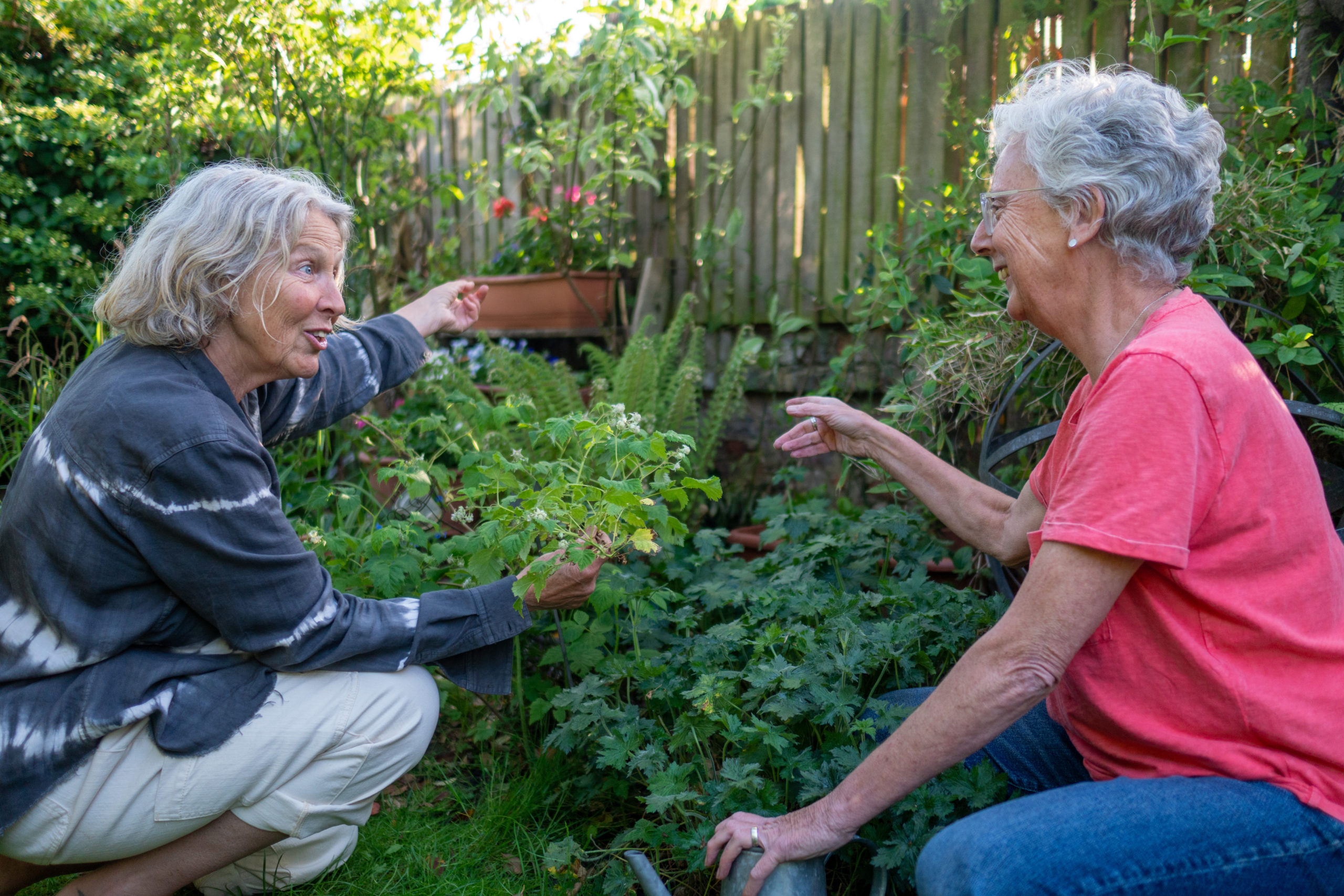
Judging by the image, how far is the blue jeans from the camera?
4.32 feet

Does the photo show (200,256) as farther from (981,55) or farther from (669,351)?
(981,55)

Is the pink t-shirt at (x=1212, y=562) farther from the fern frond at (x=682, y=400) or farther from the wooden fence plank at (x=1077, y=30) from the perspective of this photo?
the wooden fence plank at (x=1077, y=30)

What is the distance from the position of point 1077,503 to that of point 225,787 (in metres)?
1.61

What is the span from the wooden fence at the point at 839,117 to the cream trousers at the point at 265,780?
273 cm

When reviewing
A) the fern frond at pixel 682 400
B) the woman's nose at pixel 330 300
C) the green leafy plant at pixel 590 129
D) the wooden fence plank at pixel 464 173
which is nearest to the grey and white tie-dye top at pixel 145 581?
the woman's nose at pixel 330 300

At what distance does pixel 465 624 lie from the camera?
6.44 feet

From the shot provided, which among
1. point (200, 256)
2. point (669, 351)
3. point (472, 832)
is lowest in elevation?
point (472, 832)

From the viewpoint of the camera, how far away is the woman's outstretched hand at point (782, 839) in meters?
1.50

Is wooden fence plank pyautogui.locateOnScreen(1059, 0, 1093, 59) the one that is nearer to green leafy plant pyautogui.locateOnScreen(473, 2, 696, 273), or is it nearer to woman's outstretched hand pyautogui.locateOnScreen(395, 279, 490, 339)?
green leafy plant pyautogui.locateOnScreen(473, 2, 696, 273)

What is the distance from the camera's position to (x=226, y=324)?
6.24ft

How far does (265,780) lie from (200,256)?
3.36ft

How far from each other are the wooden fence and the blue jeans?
2596mm

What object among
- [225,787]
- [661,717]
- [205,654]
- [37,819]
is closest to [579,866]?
[661,717]

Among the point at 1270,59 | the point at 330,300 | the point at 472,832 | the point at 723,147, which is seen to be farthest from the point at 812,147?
the point at 472,832
